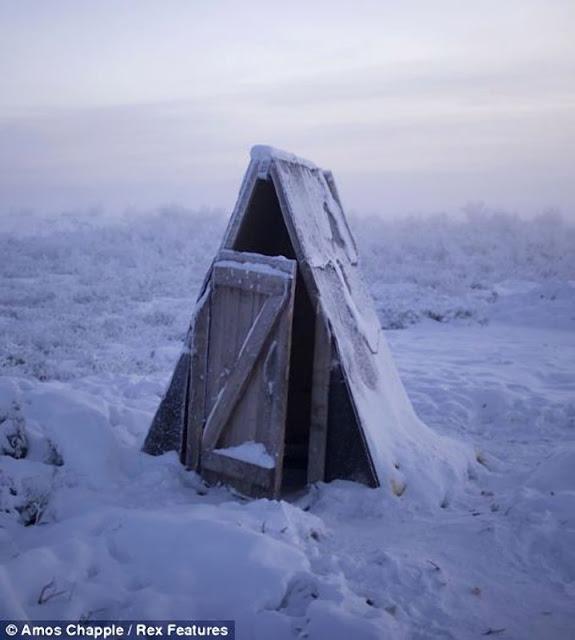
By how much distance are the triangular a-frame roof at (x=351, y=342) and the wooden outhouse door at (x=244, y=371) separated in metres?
0.28

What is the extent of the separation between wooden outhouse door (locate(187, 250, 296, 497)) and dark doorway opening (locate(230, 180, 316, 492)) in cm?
54

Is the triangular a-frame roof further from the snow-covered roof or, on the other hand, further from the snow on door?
the snow on door

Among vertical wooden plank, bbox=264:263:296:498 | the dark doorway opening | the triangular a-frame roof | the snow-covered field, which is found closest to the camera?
the snow-covered field

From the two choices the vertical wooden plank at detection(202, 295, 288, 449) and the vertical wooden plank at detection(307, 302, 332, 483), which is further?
the vertical wooden plank at detection(307, 302, 332, 483)

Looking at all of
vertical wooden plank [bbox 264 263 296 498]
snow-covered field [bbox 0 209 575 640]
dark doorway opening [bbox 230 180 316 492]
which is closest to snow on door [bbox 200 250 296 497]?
vertical wooden plank [bbox 264 263 296 498]

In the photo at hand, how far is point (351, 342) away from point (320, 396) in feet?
2.09

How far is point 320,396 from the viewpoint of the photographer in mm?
4941

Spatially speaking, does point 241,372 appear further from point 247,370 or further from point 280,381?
point 280,381

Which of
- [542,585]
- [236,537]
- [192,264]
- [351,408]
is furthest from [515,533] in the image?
[192,264]

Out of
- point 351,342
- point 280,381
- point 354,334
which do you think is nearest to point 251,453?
point 280,381

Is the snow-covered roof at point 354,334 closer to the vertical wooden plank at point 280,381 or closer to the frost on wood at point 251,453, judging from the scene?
the vertical wooden plank at point 280,381

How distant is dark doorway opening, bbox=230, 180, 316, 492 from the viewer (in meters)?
5.42

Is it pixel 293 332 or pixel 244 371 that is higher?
pixel 293 332

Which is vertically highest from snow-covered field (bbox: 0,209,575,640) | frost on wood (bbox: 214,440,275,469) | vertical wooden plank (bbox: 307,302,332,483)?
vertical wooden plank (bbox: 307,302,332,483)
